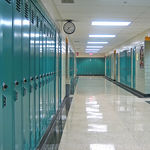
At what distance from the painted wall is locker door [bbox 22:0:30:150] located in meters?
27.3

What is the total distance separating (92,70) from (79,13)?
23.5 m

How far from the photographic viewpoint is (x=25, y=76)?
2537mm

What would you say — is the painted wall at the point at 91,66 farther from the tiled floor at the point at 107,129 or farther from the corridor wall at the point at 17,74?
the corridor wall at the point at 17,74

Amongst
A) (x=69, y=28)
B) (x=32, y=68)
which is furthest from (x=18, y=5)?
(x=69, y=28)

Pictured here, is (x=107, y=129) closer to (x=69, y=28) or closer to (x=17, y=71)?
(x=17, y=71)

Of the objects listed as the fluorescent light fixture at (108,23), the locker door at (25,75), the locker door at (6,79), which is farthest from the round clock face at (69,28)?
the locker door at (6,79)

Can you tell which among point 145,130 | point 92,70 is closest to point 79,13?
point 145,130

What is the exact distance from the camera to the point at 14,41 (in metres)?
2.04

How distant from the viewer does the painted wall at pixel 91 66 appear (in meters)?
29.9

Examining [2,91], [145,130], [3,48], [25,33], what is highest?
[25,33]

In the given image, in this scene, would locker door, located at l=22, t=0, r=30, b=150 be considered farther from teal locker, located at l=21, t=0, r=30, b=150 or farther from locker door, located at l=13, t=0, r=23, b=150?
locker door, located at l=13, t=0, r=23, b=150

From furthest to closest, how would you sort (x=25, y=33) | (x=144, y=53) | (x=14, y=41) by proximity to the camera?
(x=144, y=53), (x=25, y=33), (x=14, y=41)

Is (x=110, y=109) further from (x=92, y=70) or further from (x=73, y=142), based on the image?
(x=92, y=70)

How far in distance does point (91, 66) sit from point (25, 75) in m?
27.5
